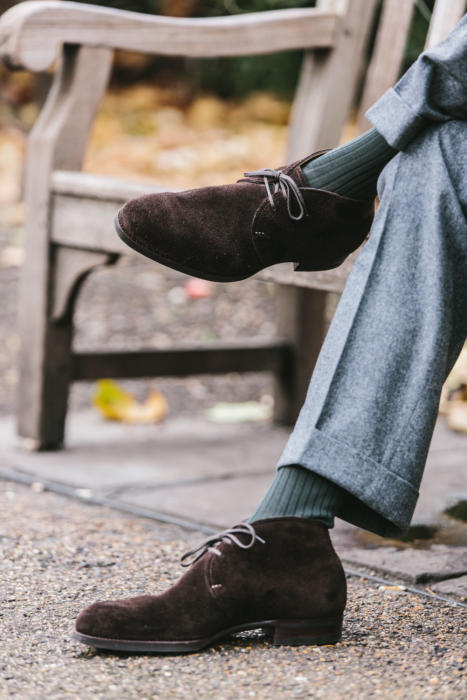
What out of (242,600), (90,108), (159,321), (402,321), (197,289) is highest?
(90,108)

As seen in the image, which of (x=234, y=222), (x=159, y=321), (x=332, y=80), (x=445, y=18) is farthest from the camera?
(x=159, y=321)

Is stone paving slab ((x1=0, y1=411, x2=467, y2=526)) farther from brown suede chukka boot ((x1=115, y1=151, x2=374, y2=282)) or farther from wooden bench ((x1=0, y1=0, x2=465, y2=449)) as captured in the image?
brown suede chukka boot ((x1=115, y1=151, x2=374, y2=282))

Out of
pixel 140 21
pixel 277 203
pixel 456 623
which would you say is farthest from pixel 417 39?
pixel 456 623

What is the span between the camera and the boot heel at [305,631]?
1.28m

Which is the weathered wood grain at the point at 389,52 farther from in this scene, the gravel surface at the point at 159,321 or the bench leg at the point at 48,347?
the gravel surface at the point at 159,321

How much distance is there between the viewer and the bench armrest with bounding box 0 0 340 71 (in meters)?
2.19

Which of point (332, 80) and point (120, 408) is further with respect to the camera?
point (120, 408)

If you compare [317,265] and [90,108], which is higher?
[90,108]

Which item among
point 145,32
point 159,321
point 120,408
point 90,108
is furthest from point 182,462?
point 159,321

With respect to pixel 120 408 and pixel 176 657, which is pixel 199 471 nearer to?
pixel 120 408

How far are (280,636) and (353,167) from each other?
62 cm

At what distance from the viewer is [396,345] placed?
124 centimetres

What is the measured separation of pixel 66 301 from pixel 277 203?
1.19 m

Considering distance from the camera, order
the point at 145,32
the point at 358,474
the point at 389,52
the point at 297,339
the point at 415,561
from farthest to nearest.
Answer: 1. the point at 297,339
2. the point at 389,52
3. the point at 145,32
4. the point at 415,561
5. the point at 358,474
